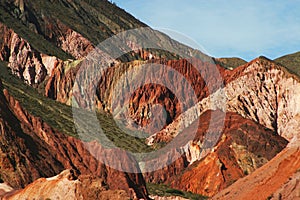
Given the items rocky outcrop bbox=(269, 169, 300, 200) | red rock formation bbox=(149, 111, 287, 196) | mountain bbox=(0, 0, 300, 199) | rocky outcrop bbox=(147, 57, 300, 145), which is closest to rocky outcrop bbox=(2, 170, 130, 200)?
mountain bbox=(0, 0, 300, 199)

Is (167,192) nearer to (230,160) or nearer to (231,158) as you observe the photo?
(230,160)

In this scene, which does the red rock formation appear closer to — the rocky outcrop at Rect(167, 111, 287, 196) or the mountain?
the rocky outcrop at Rect(167, 111, 287, 196)

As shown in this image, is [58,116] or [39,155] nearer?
[39,155]

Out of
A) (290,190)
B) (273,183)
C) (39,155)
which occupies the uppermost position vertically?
(290,190)

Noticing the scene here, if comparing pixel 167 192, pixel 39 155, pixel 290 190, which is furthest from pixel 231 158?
pixel 290 190

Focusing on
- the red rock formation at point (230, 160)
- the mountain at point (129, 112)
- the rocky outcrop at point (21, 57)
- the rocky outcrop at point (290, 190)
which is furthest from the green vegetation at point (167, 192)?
the rocky outcrop at point (290, 190)

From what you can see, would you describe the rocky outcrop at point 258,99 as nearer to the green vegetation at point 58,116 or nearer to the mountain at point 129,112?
the mountain at point 129,112

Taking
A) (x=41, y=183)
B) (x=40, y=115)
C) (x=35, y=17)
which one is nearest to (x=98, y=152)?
(x=40, y=115)
